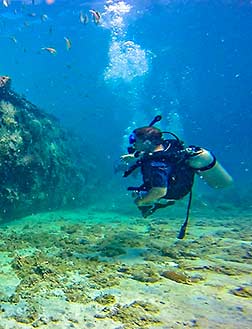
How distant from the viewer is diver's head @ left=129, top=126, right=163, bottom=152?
16.7 ft

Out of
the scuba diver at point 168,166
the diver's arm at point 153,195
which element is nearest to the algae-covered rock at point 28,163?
the scuba diver at point 168,166

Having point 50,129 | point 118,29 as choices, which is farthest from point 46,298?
Answer: point 118,29

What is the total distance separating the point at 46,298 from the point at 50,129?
937 cm

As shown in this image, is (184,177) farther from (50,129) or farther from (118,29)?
(118,29)

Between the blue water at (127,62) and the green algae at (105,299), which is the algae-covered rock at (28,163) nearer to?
the blue water at (127,62)

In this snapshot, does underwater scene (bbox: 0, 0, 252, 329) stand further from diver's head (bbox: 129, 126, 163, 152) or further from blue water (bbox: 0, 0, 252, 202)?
blue water (bbox: 0, 0, 252, 202)

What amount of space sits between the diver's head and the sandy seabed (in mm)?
1900

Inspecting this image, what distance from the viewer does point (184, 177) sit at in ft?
16.8

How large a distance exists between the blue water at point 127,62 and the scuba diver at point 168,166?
11563mm

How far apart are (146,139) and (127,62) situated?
4279 centimetres

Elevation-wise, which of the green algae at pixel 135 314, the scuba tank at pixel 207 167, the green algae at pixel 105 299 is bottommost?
the green algae at pixel 135 314

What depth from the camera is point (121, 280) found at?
172 inches

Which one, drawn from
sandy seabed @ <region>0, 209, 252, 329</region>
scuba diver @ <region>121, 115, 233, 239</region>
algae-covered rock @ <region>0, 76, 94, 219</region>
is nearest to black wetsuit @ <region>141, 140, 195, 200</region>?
scuba diver @ <region>121, 115, 233, 239</region>

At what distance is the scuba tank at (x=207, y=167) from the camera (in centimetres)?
506
